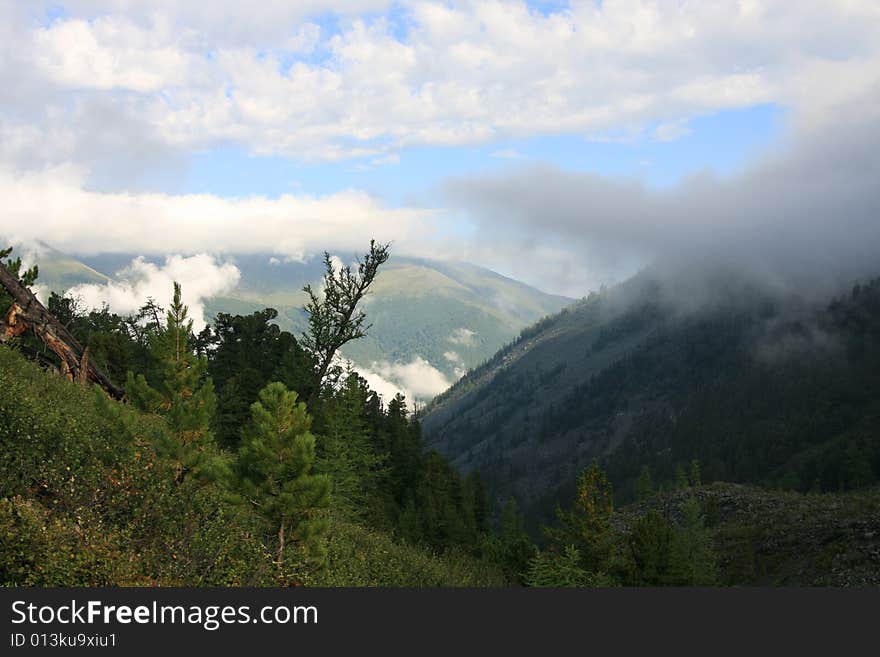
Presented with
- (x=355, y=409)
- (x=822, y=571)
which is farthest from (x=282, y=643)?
(x=822, y=571)

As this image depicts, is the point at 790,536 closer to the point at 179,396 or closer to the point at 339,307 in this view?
the point at 339,307

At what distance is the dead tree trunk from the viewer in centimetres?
2477

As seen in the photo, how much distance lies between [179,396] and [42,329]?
24.5ft

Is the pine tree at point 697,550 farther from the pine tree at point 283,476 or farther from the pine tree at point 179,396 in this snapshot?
the pine tree at point 179,396

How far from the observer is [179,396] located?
75.6 ft

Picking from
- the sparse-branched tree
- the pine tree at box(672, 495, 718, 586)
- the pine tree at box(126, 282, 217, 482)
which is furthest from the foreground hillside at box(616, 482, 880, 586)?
the pine tree at box(126, 282, 217, 482)

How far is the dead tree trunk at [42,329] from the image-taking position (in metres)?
24.8

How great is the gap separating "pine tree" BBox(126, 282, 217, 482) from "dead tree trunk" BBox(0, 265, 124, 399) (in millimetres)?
4917

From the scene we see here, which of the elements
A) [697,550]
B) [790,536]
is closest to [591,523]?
[697,550]

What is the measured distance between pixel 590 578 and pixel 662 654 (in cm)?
1952

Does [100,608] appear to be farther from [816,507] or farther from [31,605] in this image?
[816,507]

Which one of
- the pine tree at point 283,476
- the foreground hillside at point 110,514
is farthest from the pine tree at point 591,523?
the pine tree at point 283,476

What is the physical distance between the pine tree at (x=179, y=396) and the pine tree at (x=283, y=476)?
2.89m

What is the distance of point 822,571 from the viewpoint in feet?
127
